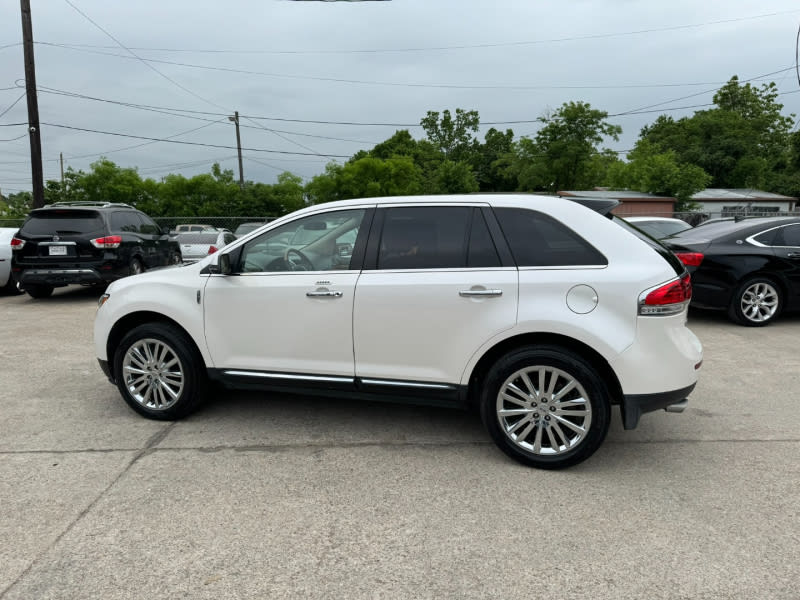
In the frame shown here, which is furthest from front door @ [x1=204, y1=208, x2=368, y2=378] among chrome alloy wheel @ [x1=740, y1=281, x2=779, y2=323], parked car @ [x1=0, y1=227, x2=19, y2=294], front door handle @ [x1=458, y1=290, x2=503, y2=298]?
parked car @ [x1=0, y1=227, x2=19, y2=294]

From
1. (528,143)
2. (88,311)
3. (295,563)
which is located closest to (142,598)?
(295,563)

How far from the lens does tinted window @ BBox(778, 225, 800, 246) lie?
8047mm

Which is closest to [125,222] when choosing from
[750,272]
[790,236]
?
[750,272]

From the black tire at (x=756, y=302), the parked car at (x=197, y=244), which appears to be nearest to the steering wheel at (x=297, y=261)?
the black tire at (x=756, y=302)

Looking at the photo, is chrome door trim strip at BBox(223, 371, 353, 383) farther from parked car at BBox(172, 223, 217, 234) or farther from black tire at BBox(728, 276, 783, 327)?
parked car at BBox(172, 223, 217, 234)

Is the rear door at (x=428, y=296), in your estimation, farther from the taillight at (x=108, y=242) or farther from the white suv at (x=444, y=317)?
the taillight at (x=108, y=242)

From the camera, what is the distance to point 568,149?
1957 inches

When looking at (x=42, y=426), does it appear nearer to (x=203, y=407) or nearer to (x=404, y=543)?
(x=203, y=407)

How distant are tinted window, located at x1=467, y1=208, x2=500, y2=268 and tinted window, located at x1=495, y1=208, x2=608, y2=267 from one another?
0.11 m

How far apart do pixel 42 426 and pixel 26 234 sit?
6907 millimetres

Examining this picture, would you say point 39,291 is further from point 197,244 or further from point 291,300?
point 291,300

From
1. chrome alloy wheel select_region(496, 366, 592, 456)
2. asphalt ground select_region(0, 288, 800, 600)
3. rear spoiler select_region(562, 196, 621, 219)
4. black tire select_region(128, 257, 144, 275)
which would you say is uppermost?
rear spoiler select_region(562, 196, 621, 219)

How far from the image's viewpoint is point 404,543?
2906 mm

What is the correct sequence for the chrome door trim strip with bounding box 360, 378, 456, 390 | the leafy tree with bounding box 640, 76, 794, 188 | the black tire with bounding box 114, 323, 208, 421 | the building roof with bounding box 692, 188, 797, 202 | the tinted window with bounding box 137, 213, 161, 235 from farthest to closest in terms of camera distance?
1. the leafy tree with bounding box 640, 76, 794, 188
2. the building roof with bounding box 692, 188, 797, 202
3. the tinted window with bounding box 137, 213, 161, 235
4. the black tire with bounding box 114, 323, 208, 421
5. the chrome door trim strip with bounding box 360, 378, 456, 390
